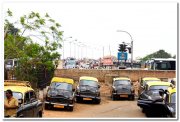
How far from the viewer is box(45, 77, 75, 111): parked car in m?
22.7

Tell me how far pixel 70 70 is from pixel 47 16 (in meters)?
22.4

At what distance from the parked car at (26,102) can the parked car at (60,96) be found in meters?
5.69

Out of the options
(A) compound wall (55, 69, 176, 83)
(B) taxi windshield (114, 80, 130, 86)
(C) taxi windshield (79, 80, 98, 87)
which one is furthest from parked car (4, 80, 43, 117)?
(A) compound wall (55, 69, 176, 83)

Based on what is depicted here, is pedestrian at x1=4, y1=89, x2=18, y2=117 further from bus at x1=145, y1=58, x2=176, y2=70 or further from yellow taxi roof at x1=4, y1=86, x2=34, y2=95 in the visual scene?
bus at x1=145, y1=58, x2=176, y2=70

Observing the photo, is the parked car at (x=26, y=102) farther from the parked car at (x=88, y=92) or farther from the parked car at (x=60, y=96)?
the parked car at (x=88, y=92)

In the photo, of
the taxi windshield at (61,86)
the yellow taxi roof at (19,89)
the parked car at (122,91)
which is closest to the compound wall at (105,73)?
the parked car at (122,91)

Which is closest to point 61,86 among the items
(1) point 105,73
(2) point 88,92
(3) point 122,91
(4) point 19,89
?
(2) point 88,92

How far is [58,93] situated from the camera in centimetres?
2348

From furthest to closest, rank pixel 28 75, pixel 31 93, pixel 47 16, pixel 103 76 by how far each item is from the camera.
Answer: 1. pixel 103 76
2. pixel 28 75
3. pixel 47 16
4. pixel 31 93

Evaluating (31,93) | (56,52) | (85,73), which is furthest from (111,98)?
(31,93)

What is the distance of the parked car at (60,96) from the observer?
2272 centimetres

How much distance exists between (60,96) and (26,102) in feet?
28.4

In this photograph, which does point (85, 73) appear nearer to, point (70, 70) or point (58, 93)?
point (70, 70)

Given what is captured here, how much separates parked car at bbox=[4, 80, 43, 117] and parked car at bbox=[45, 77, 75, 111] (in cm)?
569
